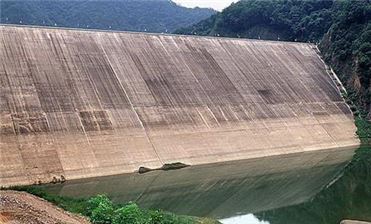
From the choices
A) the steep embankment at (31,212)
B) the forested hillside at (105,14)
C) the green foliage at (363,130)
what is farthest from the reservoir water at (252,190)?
the forested hillside at (105,14)

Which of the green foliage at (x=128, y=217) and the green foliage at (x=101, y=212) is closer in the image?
the green foliage at (x=128, y=217)

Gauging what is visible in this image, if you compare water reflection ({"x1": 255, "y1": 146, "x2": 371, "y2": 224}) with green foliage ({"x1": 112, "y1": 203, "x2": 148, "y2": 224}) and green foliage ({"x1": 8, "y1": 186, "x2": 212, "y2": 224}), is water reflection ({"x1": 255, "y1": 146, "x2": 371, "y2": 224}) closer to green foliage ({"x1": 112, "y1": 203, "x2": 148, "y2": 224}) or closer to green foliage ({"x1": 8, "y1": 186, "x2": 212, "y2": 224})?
green foliage ({"x1": 8, "y1": 186, "x2": 212, "y2": 224})

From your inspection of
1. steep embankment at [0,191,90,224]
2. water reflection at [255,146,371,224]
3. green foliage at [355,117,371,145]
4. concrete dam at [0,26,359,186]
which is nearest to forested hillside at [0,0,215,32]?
concrete dam at [0,26,359,186]

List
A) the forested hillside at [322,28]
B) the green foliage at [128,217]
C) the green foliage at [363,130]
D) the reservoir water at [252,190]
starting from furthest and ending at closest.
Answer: the forested hillside at [322,28], the green foliage at [363,130], the reservoir water at [252,190], the green foliage at [128,217]

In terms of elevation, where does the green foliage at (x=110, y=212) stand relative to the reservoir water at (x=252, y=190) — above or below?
above

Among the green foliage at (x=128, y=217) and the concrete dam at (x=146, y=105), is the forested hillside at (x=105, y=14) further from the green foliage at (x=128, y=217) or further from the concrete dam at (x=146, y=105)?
the green foliage at (x=128, y=217)

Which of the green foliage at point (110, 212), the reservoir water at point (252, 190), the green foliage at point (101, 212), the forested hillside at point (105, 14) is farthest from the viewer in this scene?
the forested hillside at point (105, 14)

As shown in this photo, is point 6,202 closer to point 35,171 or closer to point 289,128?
point 35,171

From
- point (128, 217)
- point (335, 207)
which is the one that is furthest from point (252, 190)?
point (128, 217)
